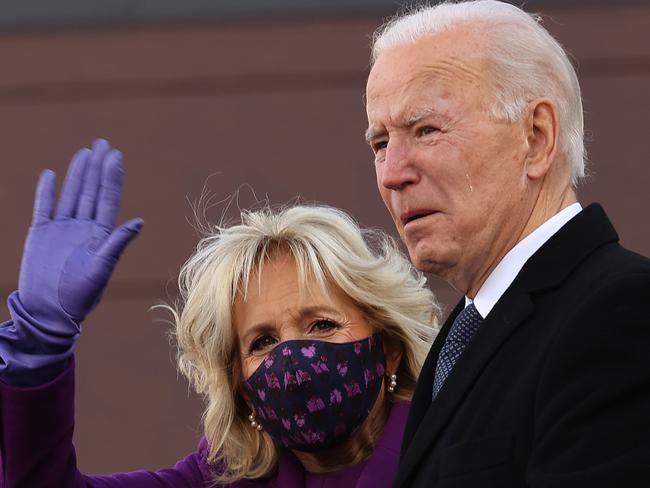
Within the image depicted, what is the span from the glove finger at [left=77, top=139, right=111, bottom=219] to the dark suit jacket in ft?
2.89

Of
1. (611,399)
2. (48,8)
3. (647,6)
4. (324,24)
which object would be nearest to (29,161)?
(48,8)

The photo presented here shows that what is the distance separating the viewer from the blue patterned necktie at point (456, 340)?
2371mm

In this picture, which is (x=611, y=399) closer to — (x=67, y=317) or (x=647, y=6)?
(x=67, y=317)

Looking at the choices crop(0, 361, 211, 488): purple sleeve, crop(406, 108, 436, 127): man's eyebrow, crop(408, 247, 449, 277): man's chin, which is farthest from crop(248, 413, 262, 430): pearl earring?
crop(406, 108, 436, 127): man's eyebrow

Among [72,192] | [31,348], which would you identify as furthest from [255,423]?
[72,192]

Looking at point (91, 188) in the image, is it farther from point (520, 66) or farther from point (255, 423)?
point (520, 66)

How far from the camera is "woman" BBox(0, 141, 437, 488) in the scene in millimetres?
2770

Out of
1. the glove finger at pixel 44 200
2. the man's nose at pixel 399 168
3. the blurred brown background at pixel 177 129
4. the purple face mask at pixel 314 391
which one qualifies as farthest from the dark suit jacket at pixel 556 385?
the blurred brown background at pixel 177 129

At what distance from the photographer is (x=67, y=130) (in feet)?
23.5

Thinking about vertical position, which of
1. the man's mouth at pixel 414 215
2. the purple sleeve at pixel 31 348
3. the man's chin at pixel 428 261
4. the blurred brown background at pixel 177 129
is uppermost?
the man's mouth at pixel 414 215

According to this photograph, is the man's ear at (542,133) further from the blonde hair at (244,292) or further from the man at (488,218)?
the blonde hair at (244,292)

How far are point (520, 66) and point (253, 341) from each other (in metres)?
1.09

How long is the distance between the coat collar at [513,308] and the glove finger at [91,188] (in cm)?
95

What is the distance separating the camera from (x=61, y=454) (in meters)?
2.90
